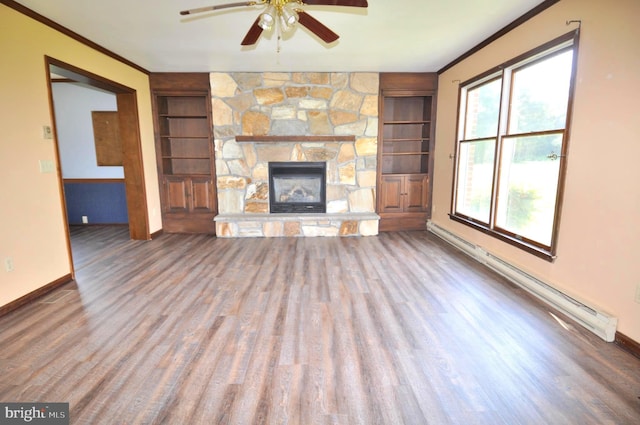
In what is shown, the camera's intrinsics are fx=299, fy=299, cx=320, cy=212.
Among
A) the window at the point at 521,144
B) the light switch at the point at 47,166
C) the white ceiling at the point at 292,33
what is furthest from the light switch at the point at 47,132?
the window at the point at 521,144

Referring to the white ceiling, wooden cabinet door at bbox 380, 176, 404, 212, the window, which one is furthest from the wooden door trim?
Result: the window

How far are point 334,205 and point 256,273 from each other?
7.23 feet

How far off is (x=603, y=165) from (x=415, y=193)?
3211mm

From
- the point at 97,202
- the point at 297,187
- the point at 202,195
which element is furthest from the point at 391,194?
the point at 97,202

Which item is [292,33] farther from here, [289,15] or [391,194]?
[391,194]

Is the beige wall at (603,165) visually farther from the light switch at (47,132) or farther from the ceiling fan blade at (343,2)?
the light switch at (47,132)

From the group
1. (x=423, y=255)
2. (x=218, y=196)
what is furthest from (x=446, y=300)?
(x=218, y=196)

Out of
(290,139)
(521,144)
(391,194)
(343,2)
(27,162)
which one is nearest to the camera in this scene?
(343,2)

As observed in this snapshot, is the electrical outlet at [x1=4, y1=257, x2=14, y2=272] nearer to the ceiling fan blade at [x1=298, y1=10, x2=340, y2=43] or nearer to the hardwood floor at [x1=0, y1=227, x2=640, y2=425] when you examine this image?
the hardwood floor at [x1=0, y1=227, x2=640, y2=425]

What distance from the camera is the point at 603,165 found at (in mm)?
2230

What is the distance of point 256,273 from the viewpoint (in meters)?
3.48

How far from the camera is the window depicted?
2674mm

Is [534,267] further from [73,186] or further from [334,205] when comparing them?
[73,186]

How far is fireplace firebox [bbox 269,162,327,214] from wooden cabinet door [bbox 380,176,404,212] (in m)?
1.06
